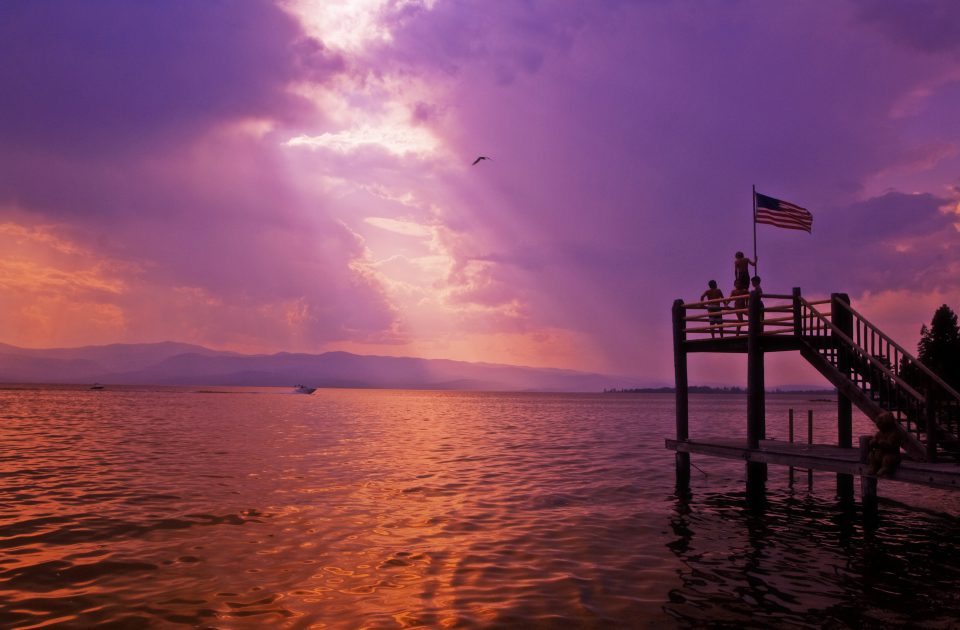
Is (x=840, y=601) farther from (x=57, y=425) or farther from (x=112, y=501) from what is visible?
(x=57, y=425)

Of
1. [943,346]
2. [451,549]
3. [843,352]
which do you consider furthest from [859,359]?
[943,346]

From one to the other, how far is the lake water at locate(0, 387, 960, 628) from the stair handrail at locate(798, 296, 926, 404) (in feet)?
10.7

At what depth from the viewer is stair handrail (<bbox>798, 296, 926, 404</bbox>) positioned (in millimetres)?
13859

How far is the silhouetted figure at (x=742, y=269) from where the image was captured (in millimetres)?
19141

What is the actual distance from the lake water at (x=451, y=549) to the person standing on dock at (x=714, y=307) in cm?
526

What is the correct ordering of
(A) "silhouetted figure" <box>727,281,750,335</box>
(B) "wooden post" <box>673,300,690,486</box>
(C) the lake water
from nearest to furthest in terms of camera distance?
(C) the lake water
(A) "silhouetted figure" <box>727,281,750,335</box>
(B) "wooden post" <box>673,300,690,486</box>

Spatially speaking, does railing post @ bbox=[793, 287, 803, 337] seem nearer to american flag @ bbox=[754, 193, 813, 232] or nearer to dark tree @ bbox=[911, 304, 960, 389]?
american flag @ bbox=[754, 193, 813, 232]

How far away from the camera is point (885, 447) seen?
1323 cm

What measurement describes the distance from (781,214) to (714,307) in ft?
12.3

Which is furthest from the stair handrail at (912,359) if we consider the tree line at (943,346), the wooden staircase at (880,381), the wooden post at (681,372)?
the tree line at (943,346)

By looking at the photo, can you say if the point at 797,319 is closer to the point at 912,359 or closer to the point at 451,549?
the point at 912,359

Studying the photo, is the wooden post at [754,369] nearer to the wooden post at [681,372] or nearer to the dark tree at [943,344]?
the wooden post at [681,372]

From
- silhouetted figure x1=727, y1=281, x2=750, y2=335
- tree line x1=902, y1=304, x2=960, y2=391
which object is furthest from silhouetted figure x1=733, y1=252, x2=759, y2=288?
tree line x1=902, y1=304, x2=960, y2=391

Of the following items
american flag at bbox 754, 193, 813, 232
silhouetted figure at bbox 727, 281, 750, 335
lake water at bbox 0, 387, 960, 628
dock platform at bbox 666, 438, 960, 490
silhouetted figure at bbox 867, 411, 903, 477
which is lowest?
lake water at bbox 0, 387, 960, 628
